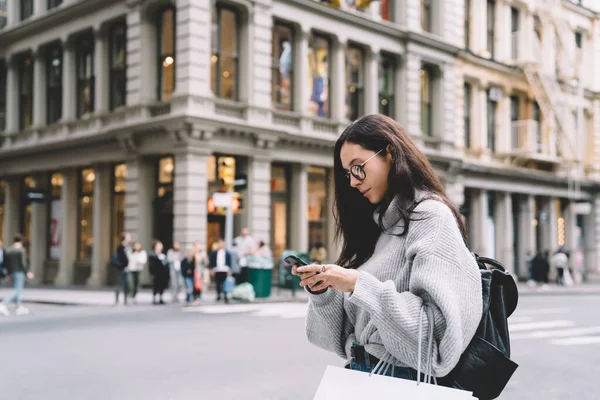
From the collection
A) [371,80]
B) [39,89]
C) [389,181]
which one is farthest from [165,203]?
[389,181]

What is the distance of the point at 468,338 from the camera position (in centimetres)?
209

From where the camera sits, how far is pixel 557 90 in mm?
37500

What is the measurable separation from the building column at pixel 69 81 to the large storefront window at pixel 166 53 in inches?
203

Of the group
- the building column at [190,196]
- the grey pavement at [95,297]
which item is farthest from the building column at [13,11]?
the building column at [190,196]

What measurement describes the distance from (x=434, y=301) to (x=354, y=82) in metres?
26.9

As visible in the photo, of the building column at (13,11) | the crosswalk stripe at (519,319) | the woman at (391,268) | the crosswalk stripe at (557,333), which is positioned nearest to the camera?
the woman at (391,268)

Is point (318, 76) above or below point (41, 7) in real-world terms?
below

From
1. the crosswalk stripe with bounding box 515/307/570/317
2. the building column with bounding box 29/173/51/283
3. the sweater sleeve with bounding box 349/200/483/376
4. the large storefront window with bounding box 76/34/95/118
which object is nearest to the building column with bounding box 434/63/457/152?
the crosswalk stripe with bounding box 515/307/570/317

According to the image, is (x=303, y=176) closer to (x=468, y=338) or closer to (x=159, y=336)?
(x=159, y=336)

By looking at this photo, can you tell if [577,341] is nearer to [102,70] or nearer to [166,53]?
[166,53]

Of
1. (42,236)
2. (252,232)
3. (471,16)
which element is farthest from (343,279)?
(471,16)

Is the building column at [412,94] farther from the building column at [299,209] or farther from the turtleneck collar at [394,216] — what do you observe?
the turtleneck collar at [394,216]

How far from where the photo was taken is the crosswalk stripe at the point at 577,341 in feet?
37.7

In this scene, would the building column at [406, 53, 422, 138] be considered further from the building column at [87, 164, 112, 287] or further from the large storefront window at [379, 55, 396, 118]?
the building column at [87, 164, 112, 287]
